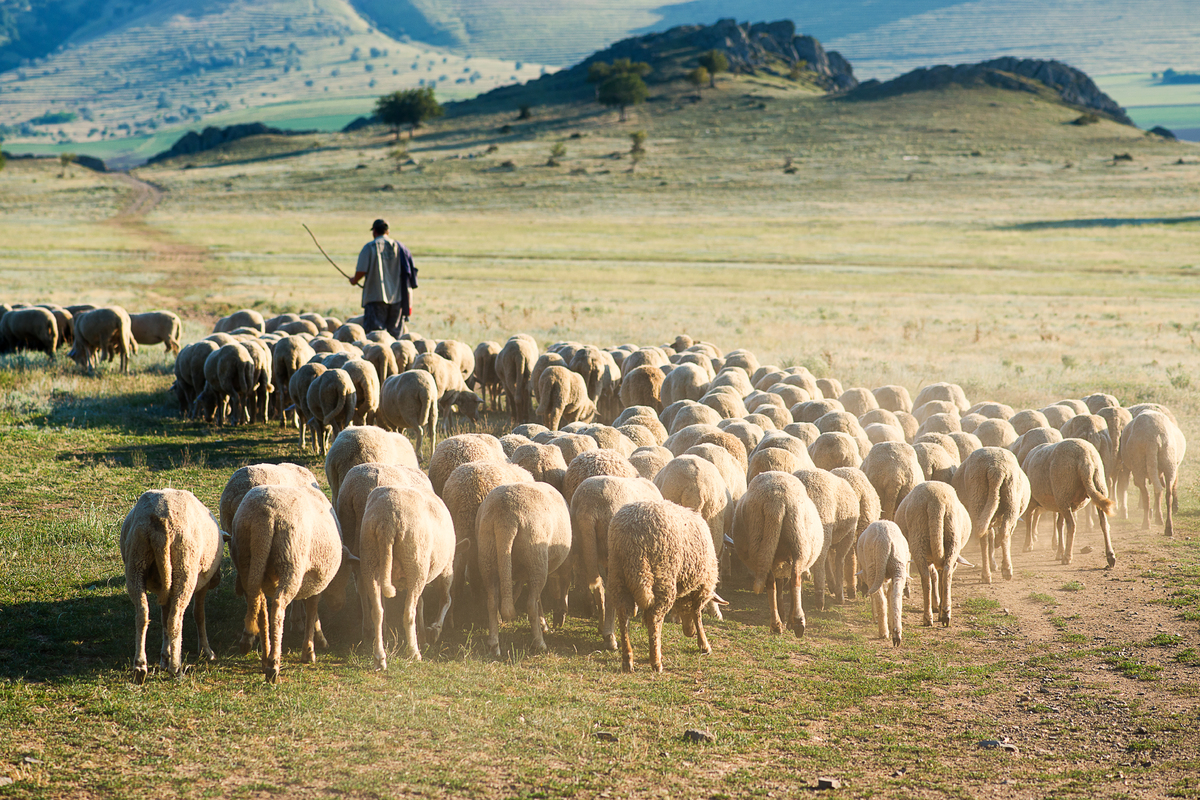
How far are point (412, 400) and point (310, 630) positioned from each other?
7101 mm

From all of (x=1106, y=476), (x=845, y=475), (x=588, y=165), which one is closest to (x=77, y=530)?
(x=845, y=475)

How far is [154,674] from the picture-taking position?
7039mm

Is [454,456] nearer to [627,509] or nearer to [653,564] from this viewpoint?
[627,509]

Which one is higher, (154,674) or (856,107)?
(856,107)

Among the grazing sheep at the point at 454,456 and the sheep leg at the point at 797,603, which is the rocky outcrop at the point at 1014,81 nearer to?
the grazing sheep at the point at 454,456

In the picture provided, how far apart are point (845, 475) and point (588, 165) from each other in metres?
91.7

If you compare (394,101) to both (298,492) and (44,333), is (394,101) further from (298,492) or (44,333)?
(298,492)

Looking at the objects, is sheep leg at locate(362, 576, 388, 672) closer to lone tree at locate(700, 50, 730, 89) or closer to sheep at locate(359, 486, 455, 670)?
sheep at locate(359, 486, 455, 670)

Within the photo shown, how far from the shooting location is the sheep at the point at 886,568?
337 inches

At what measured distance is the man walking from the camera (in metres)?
18.5

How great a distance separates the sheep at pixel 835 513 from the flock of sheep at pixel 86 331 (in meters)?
16.5

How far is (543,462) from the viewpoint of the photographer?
9953 mm

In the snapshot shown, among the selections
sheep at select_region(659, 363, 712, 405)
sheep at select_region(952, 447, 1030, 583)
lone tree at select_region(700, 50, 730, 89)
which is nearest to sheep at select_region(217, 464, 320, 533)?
sheep at select_region(952, 447, 1030, 583)

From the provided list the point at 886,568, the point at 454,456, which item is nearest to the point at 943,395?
the point at 886,568
